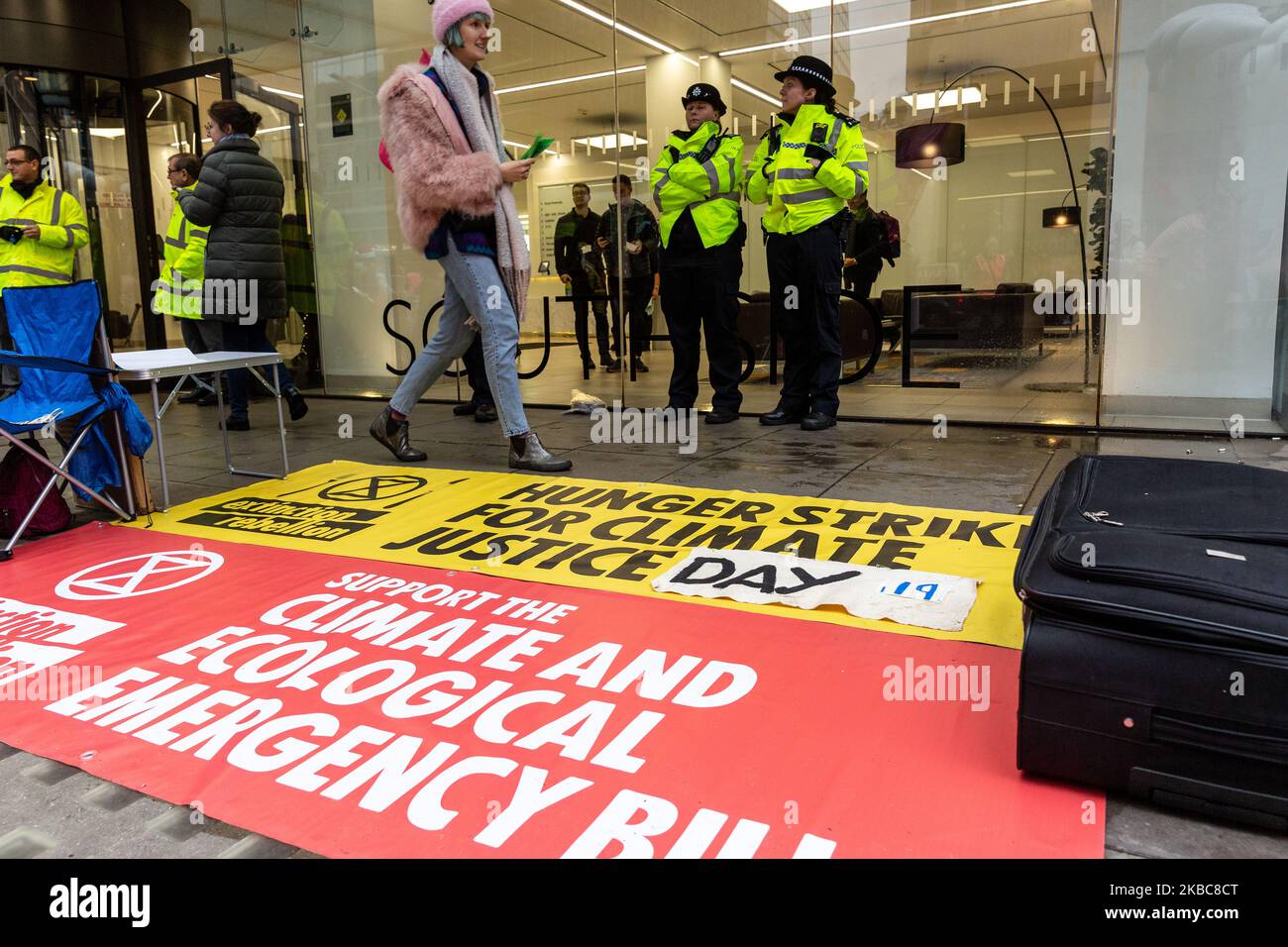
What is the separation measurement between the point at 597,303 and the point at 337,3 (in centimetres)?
327

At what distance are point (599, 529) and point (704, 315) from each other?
2741 mm

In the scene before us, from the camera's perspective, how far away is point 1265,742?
141 cm

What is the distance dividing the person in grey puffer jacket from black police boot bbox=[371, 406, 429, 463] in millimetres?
1208

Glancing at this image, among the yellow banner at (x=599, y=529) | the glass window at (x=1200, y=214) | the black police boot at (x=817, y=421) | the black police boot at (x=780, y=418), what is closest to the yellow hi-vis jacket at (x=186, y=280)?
the yellow banner at (x=599, y=529)

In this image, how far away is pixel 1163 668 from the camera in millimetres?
1468

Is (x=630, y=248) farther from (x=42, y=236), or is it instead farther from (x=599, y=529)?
(x=599, y=529)

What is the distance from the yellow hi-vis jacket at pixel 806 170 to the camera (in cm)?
496

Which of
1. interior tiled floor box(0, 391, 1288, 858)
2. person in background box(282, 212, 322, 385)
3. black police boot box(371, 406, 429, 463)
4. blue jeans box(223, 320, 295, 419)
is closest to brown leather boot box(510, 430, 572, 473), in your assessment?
interior tiled floor box(0, 391, 1288, 858)

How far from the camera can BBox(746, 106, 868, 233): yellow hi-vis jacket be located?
4.96 meters

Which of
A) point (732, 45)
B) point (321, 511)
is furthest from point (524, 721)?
point (732, 45)

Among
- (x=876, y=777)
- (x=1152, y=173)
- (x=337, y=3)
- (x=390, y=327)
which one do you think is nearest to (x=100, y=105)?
(x=337, y=3)

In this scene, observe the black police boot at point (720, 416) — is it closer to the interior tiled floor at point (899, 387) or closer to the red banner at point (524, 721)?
the interior tiled floor at point (899, 387)

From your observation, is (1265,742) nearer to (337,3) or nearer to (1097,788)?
(1097,788)

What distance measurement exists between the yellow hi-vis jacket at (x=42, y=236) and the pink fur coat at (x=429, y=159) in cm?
283
